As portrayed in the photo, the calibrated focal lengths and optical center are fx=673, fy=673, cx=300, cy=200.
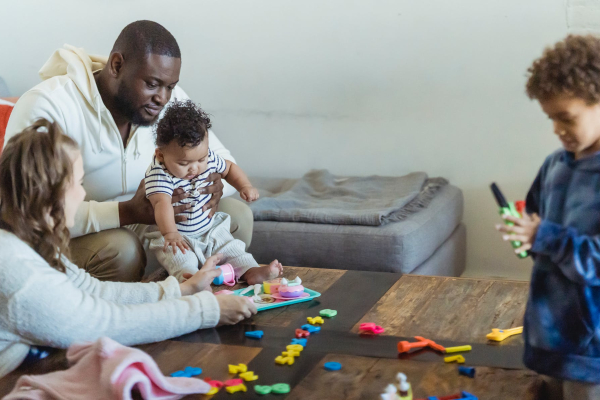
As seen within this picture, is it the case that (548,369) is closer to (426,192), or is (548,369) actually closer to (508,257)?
(426,192)

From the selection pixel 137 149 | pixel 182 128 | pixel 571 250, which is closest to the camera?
pixel 571 250

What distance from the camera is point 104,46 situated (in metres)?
3.21

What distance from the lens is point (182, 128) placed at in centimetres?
179

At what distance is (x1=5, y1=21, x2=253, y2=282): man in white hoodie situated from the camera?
1912 mm

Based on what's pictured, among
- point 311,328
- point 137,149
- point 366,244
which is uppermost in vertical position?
point 137,149

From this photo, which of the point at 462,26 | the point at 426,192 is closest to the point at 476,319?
the point at 426,192

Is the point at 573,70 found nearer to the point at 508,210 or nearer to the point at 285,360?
the point at 508,210

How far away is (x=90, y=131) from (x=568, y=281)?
1.48 m

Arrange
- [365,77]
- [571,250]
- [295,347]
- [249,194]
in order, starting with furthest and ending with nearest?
[365,77]
[249,194]
[295,347]
[571,250]

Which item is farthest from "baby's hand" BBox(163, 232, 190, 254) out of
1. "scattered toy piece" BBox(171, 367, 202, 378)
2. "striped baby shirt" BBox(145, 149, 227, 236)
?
"scattered toy piece" BBox(171, 367, 202, 378)

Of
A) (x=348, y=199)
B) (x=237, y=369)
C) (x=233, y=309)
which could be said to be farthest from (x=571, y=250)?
(x=348, y=199)

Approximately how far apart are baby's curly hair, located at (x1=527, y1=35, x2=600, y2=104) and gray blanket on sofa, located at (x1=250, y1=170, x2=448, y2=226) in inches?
48.3

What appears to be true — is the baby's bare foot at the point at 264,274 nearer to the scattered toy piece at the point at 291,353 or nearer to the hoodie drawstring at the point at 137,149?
the scattered toy piece at the point at 291,353

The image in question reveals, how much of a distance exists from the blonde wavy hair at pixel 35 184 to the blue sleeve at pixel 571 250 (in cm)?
87
